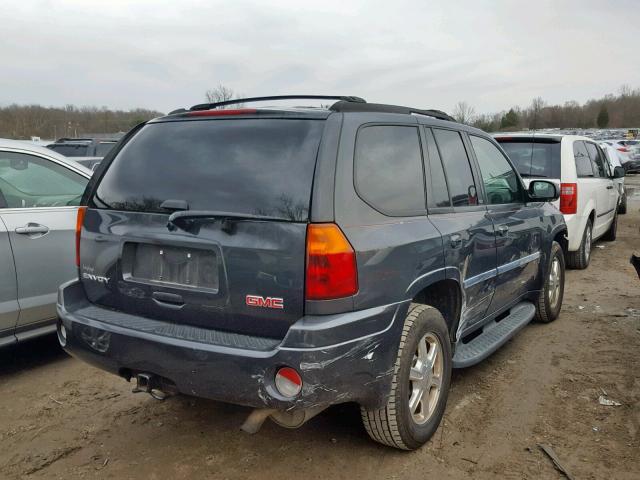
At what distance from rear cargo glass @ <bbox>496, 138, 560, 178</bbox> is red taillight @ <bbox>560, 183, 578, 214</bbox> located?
0.18 meters

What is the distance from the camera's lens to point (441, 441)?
3.18 meters

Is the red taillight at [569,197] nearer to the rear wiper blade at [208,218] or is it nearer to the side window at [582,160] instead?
the side window at [582,160]

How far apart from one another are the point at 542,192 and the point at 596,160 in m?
4.32

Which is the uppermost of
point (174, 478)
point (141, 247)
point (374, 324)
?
point (141, 247)

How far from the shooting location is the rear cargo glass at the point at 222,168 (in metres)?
2.55

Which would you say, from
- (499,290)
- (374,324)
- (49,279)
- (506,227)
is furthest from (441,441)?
(49,279)

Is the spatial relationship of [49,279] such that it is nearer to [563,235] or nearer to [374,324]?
[374,324]

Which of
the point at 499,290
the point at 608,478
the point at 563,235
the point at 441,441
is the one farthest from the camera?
the point at 563,235

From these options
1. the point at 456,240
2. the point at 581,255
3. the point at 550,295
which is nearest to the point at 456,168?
the point at 456,240

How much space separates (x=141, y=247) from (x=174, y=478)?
118 centimetres

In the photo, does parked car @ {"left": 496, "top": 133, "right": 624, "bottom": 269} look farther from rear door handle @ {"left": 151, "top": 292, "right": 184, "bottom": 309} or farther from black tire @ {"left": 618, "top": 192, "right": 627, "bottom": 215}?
black tire @ {"left": 618, "top": 192, "right": 627, "bottom": 215}

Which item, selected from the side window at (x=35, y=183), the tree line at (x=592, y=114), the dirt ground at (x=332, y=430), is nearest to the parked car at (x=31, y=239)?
the side window at (x=35, y=183)

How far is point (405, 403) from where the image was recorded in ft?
9.32

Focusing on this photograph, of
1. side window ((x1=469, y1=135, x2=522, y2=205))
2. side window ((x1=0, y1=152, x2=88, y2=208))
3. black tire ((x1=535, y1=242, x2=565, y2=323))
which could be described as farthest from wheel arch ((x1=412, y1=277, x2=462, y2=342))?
side window ((x1=0, y1=152, x2=88, y2=208))
